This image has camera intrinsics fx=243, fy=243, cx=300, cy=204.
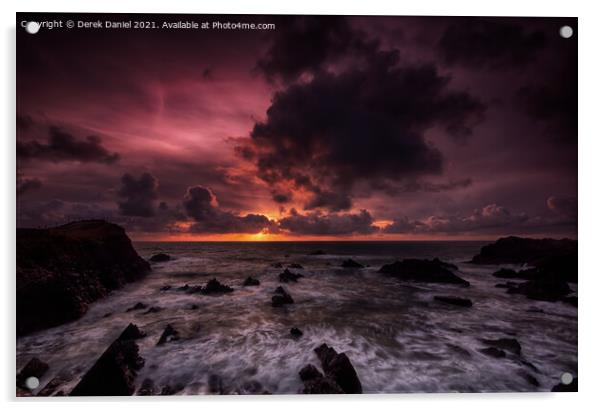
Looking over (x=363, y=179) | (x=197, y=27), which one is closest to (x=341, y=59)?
(x=363, y=179)

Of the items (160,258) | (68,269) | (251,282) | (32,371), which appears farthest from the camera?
(251,282)

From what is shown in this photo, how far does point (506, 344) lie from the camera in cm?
396

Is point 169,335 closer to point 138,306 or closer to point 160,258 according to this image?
point 138,306

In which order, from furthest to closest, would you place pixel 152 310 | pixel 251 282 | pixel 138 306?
pixel 251 282, pixel 138 306, pixel 152 310

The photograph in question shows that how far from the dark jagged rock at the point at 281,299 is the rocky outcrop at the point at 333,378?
1.38 m

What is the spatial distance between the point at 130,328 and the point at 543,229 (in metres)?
7.30

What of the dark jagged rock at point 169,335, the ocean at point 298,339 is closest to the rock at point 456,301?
the ocean at point 298,339

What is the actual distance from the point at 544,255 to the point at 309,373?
503 cm

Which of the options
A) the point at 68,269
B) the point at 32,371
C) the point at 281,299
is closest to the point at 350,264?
the point at 281,299

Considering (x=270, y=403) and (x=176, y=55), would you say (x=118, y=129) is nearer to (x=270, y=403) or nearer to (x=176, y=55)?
(x=176, y=55)

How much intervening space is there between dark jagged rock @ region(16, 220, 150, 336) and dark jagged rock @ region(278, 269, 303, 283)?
10.8 ft

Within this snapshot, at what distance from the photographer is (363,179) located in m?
4.77

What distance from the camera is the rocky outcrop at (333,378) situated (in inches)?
141

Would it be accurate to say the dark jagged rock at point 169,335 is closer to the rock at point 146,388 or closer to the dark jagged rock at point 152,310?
the dark jagged rock at point 152,310
